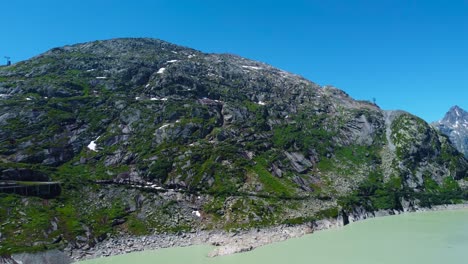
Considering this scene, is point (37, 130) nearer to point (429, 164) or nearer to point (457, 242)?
point (457, 242)

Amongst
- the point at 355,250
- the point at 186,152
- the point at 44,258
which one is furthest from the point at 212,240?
the point at 186,152

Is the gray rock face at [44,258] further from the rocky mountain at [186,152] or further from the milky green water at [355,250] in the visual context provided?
the milky green water at [355,250]

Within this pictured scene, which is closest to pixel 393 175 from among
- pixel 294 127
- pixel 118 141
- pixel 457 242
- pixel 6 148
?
pixel 294 127

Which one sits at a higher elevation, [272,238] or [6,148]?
[6,148]

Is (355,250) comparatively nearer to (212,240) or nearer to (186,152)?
(212,240)

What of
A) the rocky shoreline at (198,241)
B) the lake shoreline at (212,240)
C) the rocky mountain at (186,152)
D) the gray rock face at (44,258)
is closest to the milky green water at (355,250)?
the lake shoreline at (212,240)

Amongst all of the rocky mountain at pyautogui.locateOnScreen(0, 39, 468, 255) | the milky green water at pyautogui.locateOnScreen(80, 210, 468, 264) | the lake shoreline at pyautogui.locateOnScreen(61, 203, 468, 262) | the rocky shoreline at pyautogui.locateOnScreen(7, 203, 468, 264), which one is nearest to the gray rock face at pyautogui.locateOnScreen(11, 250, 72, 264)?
the rocky shoreline at pyautogui.locateOnScreen(7, 203, 468, 264)

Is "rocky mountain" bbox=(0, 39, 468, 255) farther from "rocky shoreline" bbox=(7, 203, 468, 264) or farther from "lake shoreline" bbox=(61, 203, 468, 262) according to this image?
"lake shoreline" bbox=(61, 203, 468, 262)
